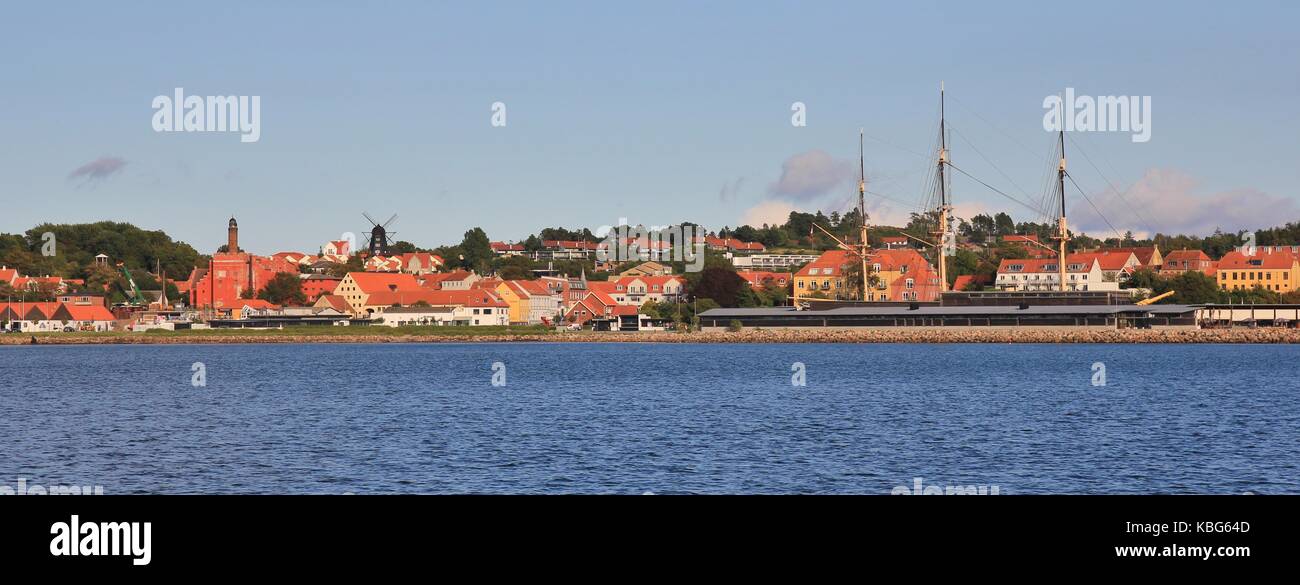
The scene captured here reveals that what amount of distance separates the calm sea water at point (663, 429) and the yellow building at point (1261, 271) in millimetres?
73543

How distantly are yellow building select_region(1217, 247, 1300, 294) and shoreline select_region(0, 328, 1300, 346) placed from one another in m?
37.6

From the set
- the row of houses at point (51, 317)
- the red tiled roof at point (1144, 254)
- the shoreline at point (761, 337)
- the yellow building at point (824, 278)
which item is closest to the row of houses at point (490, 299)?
the shoreline at point (761, 337)

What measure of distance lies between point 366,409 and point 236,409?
4.34 metres

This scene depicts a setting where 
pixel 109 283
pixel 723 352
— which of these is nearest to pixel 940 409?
pixel 723 352

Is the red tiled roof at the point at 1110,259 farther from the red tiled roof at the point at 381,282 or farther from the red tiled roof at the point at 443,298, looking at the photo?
the red tiled roof at the point at 381,282

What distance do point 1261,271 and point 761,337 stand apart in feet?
194

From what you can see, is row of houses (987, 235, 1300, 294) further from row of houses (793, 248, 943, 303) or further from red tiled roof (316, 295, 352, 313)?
red tiled roof (316, 295, 352, 313)

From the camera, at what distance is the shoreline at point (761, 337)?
9800 centimetres

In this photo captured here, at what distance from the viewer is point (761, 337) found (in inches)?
4232

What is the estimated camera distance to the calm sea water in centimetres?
2398

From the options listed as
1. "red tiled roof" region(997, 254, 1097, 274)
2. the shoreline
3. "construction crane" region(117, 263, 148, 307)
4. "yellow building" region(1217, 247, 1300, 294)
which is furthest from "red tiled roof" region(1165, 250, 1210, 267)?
"construction crane" region(117, 263, 148, 307)

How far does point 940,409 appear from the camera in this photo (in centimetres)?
3972

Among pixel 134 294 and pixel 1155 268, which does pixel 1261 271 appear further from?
pixel 134 294
